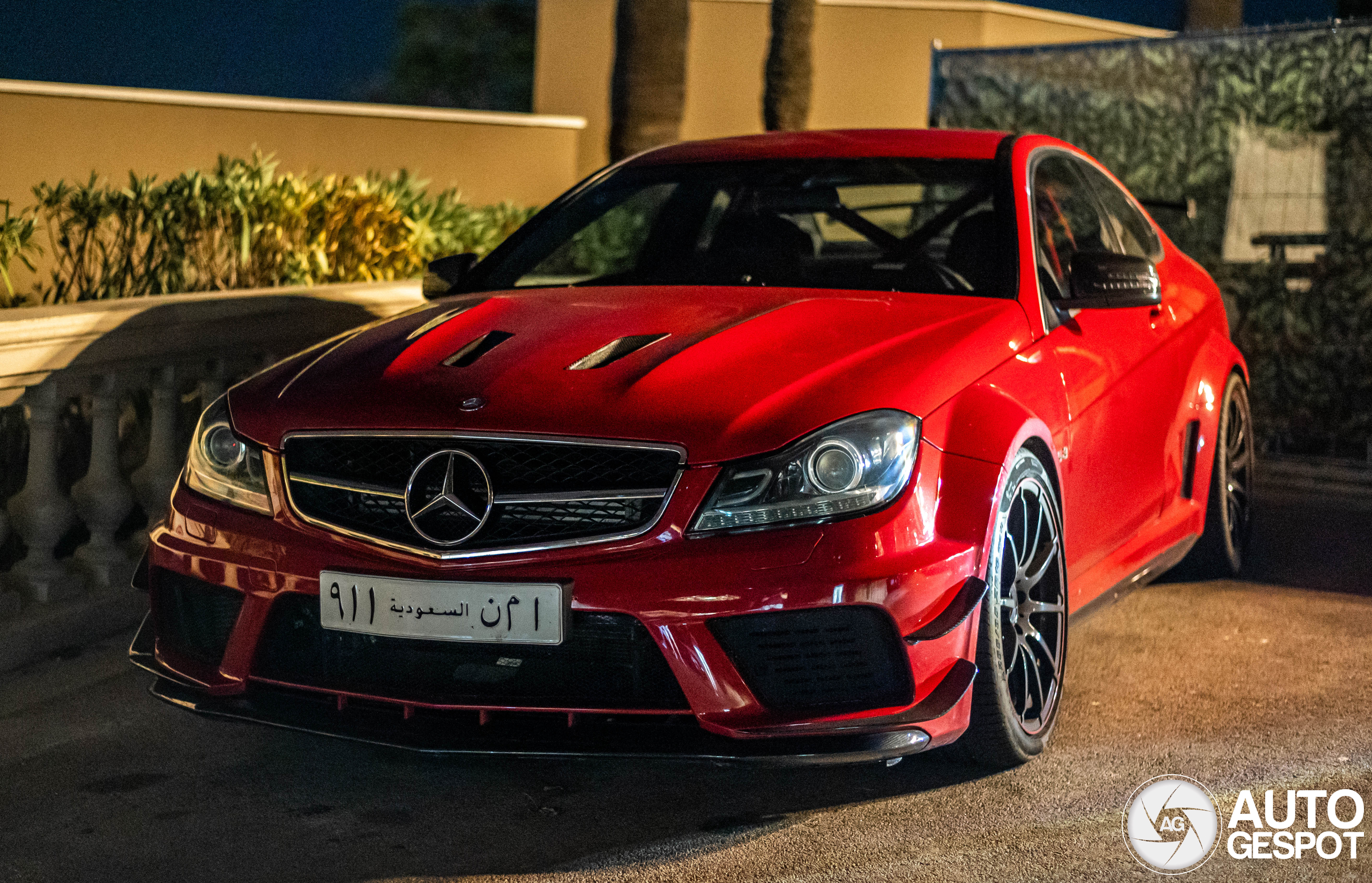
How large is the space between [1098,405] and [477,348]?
1618mm

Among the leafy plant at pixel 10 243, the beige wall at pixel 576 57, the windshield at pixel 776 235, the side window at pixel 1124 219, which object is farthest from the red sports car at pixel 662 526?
the beige wall at pixel 576 57

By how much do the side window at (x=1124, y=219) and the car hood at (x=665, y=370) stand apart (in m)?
1.38

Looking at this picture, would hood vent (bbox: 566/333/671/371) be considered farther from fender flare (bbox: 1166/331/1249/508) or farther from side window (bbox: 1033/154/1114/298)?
fender flare (bbox: 1166/331/1249/508)

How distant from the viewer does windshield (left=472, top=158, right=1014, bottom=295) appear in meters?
4.37

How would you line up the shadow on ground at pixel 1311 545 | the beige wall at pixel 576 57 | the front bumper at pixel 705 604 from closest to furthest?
the front bumper at pixel 705 604
the shadow on ground at pixel 1311 545
the beige wall at pixel 576 57

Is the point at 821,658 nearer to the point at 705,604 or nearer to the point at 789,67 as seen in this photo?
the point at 705,604

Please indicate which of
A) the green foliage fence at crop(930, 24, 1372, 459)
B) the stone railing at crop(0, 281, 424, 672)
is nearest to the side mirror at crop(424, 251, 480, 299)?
the stone railing at crop(0, 281, 424, 672)

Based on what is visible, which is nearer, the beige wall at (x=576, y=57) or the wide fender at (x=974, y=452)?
the wide fender at (x=974, y=452)

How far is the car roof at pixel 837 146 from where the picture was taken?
4.69 m

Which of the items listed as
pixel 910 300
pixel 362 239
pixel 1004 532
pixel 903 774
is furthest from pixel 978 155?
pixel 362 239

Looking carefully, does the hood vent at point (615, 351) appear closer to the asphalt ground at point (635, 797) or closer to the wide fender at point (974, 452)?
the wide fender at point (974, 452)

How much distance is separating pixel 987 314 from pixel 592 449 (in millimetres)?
1168

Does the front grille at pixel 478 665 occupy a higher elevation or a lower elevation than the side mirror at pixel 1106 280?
lower

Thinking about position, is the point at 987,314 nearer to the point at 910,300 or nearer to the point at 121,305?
the point at 910,300
